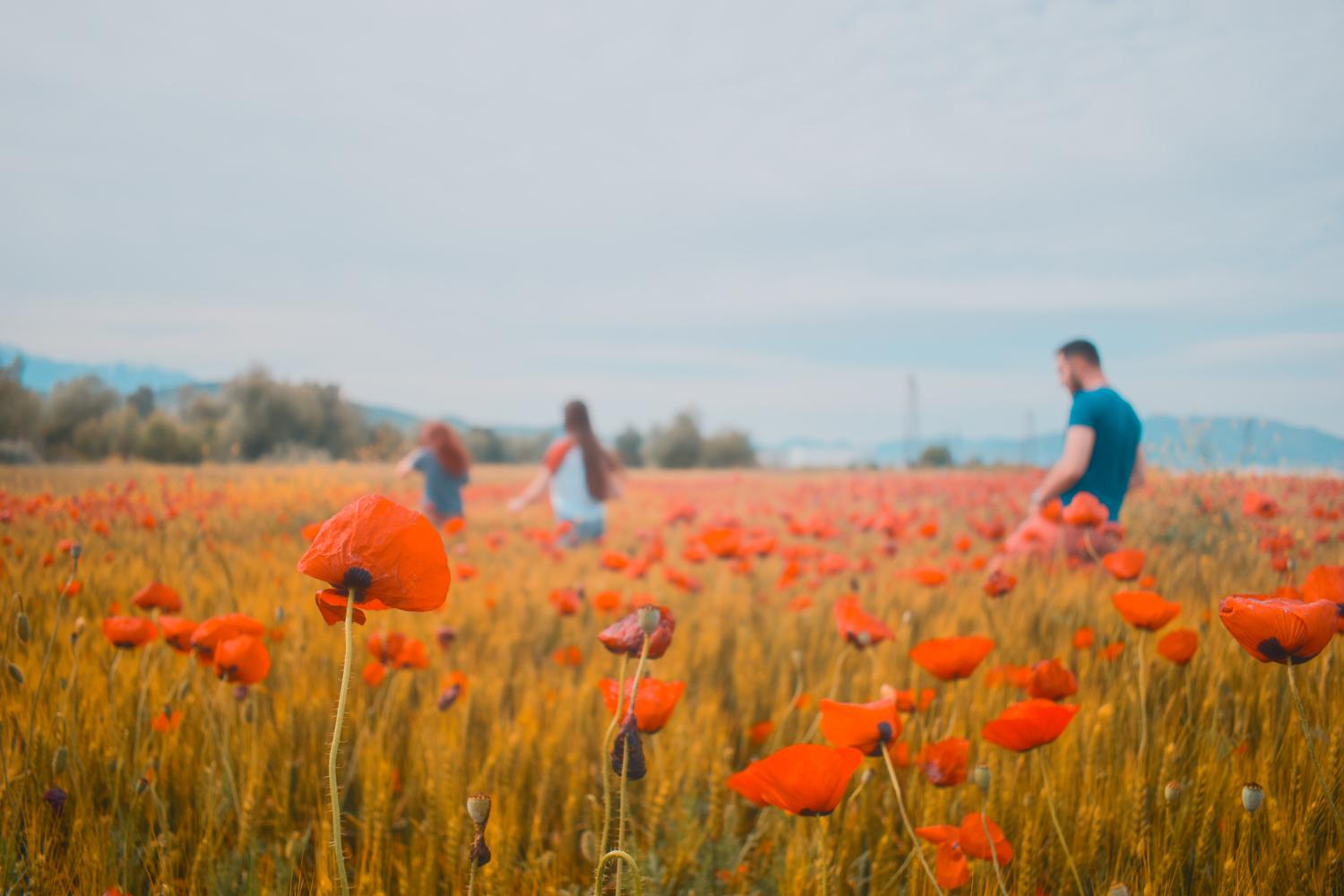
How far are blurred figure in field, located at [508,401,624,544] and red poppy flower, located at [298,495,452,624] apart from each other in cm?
513

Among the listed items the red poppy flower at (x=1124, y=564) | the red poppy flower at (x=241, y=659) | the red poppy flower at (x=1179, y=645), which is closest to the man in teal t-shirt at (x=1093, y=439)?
the red poppy flower at (x=1124, y=564)

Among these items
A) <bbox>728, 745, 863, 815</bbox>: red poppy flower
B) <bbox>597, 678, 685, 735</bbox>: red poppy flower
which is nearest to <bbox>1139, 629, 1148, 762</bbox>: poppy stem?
<bbox>728, 745, 863, 815</bbox>: red poppy flower

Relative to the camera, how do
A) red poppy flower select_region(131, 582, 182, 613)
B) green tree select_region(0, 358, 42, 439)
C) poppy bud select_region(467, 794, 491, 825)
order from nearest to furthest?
poppy bud select_region(467, 794, 491, 825)
red poppy flower select_region(131, 582, 182, 613)
green tree select_region(0, 358, 42, 439)

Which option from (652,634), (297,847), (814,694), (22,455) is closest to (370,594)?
(652,634)

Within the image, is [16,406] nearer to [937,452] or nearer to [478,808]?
[478,808]

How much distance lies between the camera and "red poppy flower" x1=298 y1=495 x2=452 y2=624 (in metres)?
0.71

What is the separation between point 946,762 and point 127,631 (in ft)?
4.34

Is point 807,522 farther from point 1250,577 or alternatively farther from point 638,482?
point 638,482

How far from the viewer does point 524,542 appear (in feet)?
16.8

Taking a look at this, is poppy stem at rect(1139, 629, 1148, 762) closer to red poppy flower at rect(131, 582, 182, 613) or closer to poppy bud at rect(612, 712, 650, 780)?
poppy bud at rect(612, 712, 650, 780)

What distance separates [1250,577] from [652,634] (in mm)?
2268

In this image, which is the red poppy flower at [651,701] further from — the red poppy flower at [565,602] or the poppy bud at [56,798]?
the red poppy flower at [565,602]

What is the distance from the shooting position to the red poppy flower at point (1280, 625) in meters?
0.82

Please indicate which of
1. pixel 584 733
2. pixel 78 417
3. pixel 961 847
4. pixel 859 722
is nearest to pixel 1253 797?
pixel 961 847
